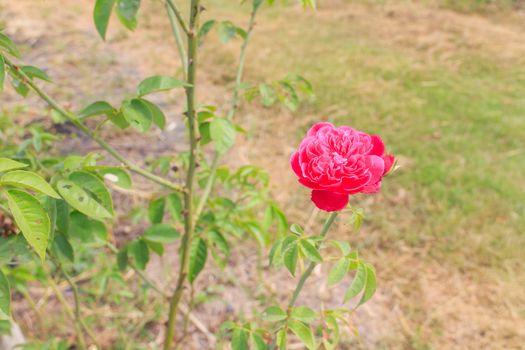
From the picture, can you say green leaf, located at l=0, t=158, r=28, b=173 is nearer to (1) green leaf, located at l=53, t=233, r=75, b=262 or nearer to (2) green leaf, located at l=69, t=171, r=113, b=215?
(2) green leaf, located at l=69, t=171, r=113, b=215

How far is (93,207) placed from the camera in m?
0.81

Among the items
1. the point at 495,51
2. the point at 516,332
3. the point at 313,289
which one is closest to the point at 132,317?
the point at 313,289

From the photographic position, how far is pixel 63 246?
3.18ft

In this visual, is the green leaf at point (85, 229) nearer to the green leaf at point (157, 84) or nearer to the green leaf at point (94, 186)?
the green leaf at point (94, 186)

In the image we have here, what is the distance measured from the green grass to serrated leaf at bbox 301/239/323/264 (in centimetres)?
143

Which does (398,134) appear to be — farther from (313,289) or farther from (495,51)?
(495,51)

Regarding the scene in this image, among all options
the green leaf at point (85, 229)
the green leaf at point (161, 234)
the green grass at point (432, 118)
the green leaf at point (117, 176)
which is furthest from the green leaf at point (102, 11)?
the green grass at point (432, 118)

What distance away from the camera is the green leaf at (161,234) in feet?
3.73

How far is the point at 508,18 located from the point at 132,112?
13.6ft

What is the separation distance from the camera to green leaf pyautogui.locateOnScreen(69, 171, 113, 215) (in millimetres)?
836

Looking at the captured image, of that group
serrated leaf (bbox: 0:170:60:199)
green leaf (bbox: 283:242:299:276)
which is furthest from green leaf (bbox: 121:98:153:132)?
green leaf (bbox: 283:242:299:276)

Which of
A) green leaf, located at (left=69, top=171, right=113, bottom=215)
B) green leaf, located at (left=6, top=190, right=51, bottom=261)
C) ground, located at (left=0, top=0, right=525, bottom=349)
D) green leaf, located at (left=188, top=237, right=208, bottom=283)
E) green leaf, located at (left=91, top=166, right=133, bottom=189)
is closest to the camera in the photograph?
green leaf, located at (left=6, top=190, right=51, bottom=261)

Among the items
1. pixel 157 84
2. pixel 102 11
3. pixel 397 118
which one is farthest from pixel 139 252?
pixel 397 118

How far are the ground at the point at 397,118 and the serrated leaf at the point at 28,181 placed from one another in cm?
66
